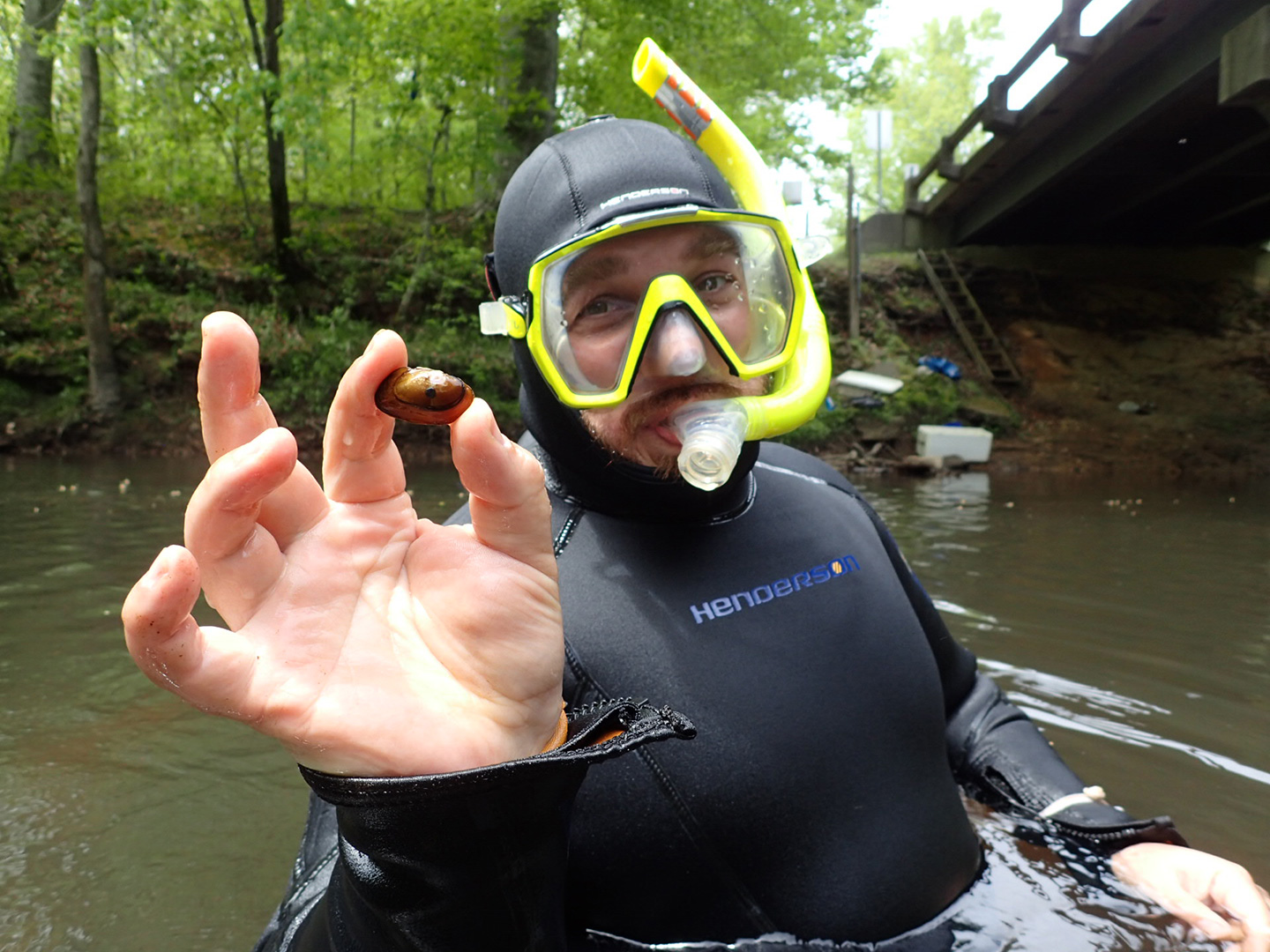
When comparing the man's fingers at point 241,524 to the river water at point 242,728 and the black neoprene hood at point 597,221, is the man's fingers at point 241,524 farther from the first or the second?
the river water at point 242,728

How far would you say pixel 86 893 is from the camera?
223 centimetres

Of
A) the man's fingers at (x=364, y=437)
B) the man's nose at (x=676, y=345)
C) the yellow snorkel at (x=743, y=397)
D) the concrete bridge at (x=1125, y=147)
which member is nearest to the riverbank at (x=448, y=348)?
the concrete bridge at (x=1125, y=147)

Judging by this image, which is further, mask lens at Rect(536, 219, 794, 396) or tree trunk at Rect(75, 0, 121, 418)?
tree trunk at Rect(75, 0, 121, 418)

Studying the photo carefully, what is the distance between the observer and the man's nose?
148cm

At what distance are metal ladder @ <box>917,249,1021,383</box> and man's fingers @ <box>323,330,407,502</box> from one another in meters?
13.4

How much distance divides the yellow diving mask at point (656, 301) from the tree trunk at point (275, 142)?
9.01m

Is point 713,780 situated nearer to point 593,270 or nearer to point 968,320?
point 593,270

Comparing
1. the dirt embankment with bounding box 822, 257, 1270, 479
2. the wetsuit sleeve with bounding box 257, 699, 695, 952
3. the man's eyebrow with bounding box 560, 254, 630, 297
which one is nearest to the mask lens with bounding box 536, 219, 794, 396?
the man's eyebrow with bounding box 560, 254, 630, 297

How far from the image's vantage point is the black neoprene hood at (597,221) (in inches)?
62.3

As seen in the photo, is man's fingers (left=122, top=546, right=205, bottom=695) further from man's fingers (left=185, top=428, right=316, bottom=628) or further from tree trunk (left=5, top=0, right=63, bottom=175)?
tree trunk (left=5, top=0, right=63, bottom=175)

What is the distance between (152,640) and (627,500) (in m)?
0.93

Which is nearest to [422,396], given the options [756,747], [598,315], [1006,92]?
[598,315]

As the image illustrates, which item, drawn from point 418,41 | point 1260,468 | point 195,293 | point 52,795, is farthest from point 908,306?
point 52,795

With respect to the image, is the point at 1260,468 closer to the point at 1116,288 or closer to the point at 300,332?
the point at 1116,288
